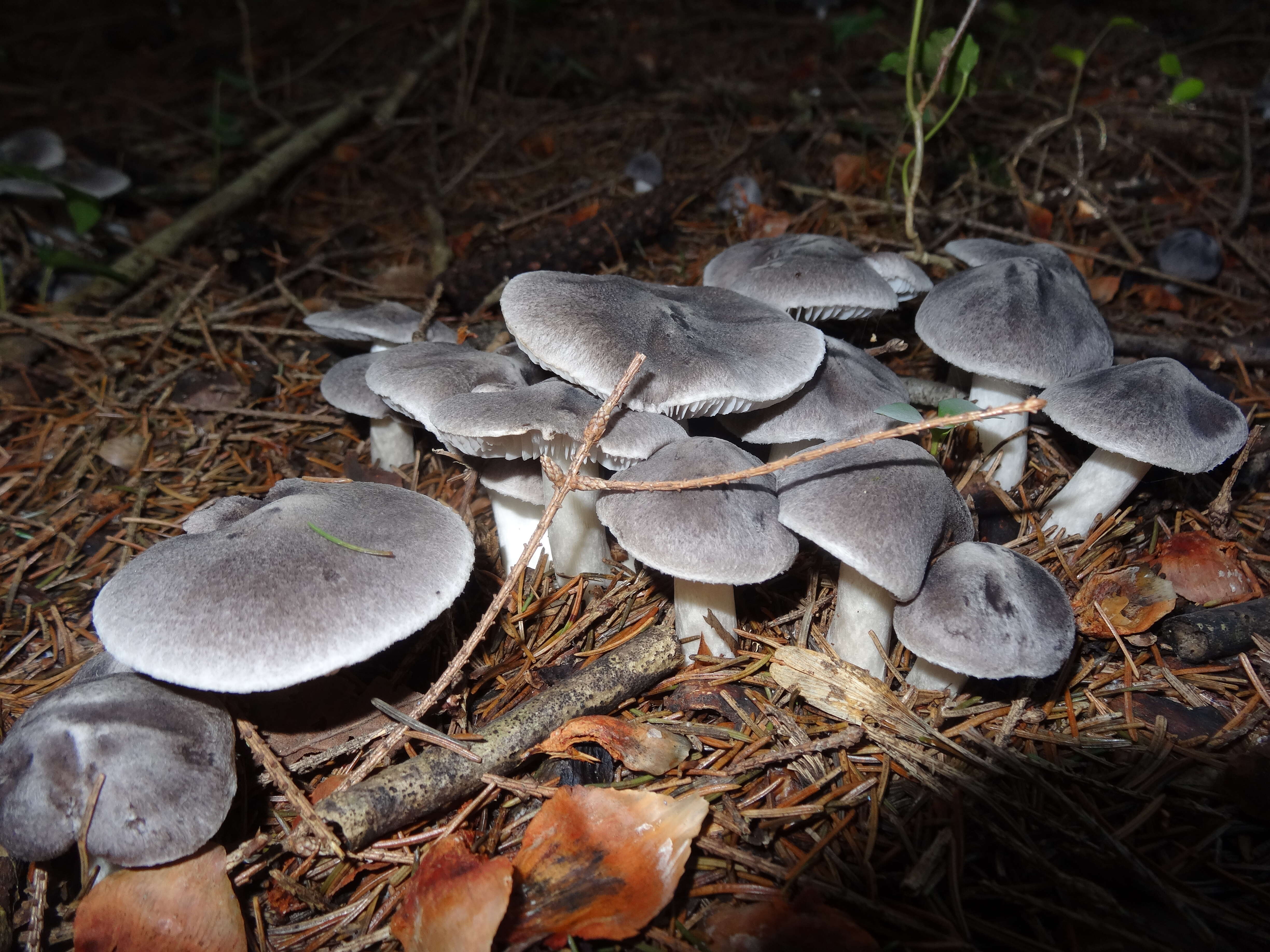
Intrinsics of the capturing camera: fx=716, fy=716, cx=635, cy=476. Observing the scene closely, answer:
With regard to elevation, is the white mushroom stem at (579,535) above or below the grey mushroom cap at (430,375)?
below

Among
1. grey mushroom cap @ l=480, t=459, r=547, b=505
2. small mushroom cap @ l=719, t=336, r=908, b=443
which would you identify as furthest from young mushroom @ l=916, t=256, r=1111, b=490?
grey mushroom cap @ l=480, t=459, r=547, b=505

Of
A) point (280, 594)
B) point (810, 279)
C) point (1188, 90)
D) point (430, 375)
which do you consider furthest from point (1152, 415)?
point (1188, 90)

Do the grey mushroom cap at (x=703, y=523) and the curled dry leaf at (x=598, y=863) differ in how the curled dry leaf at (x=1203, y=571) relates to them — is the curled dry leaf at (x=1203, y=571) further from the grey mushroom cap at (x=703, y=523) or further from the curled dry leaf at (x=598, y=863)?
the curled dry leaf at (x=598, y=863)

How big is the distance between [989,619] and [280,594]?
2.01 m

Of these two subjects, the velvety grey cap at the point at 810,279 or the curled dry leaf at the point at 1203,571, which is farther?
the velvety grey cap at the point at 810,279

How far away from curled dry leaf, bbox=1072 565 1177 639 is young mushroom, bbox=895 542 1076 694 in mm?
417

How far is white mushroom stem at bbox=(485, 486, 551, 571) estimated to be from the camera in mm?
2996

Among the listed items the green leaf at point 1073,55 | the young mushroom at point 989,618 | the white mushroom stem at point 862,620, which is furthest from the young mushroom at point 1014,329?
the green leaf at point 1073,55

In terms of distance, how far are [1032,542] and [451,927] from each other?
2.55 m

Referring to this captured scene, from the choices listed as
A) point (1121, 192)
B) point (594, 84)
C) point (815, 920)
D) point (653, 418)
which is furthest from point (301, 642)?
point (594, 84)

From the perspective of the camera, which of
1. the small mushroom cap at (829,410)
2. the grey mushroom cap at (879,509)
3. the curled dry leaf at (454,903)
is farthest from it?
the small mushroom cap at (829,410)

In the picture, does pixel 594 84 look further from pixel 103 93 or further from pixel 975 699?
pixel 975 699

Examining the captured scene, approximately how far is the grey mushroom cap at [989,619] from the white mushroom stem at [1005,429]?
3.12 ft

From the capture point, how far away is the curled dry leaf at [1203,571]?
2.68 m
